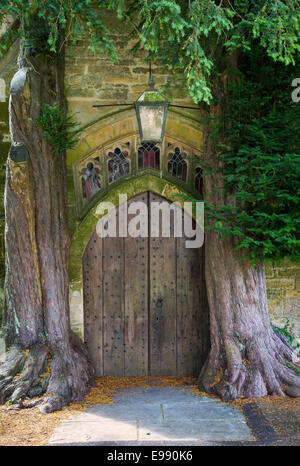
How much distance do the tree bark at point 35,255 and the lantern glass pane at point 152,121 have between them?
4.12ft

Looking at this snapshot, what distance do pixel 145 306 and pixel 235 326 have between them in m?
1.18

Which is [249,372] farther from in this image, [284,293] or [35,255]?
[35,255]

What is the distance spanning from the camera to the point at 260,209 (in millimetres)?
4859

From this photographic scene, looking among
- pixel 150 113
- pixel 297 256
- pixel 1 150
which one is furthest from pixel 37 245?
pixel 297 256

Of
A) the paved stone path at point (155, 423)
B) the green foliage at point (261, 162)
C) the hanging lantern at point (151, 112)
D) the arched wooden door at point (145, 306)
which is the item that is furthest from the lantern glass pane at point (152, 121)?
the paved stone path at point (155, 423)

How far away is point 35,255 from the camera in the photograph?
507cm

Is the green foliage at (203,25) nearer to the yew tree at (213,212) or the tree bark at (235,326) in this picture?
the yew tree at (213,212)

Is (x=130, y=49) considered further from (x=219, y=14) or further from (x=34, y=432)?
(x=34, y=432)

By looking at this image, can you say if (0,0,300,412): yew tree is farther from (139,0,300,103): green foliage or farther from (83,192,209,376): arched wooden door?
(83,192,209,376): arched wooden door

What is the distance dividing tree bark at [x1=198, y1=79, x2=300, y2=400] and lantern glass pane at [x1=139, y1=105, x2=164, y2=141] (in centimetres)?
93

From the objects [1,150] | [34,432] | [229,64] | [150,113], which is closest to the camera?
[34,432]

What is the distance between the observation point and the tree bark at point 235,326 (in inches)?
193

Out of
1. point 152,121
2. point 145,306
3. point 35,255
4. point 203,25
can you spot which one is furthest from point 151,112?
point 145,306

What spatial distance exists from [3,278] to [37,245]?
770 millimetres
